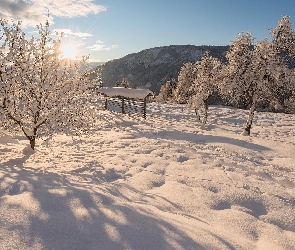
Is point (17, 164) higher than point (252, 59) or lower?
lower

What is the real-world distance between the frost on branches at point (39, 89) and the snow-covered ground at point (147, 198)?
1186 millimetres

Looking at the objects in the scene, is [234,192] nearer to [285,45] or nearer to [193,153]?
[193,153]

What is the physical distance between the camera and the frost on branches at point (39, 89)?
7816 mm

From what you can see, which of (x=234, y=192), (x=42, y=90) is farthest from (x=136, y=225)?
(x=42, y=90)

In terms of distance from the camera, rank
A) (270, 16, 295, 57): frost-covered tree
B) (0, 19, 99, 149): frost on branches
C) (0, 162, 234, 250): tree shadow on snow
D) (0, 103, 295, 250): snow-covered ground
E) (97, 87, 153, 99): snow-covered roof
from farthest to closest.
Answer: (97, 87, 153, 99): snow-covered roof < (270, 16, 295, 57): frost-covered tree < (0, 19, 99, 149): frost on branches < (0, 103, 295, 250): snow-covered ground < (0, 162, 234, 250): tree shadow on snow

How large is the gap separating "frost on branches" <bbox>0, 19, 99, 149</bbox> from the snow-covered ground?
1186 mm

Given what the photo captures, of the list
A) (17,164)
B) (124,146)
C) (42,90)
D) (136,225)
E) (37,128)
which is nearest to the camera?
(136,225)

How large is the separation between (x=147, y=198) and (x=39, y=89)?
551 centimetres

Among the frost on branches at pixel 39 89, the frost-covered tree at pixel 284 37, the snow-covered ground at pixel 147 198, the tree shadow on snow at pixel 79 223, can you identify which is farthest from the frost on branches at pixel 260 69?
the tree shadow on snow at pixel 79 223

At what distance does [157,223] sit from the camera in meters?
3.51

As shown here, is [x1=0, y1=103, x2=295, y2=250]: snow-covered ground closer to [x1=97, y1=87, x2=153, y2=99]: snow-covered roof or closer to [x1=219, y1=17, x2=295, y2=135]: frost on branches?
[x1=219, y1=17, x2=295, y2=135]: frost on branches

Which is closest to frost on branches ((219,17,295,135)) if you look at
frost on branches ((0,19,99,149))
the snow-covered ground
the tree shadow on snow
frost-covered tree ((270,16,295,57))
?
frost-covered tree ((270,16,295,57))

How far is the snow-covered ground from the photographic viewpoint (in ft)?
10.2

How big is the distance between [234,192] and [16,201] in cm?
436
